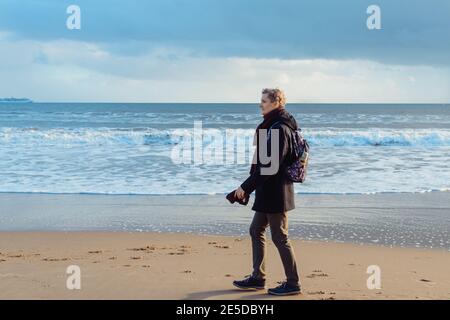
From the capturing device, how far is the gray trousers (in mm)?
4629

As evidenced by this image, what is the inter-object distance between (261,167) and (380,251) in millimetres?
2985

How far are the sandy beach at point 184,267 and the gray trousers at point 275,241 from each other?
0.66 ft

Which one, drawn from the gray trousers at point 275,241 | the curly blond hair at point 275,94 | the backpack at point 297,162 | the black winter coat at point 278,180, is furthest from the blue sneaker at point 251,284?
the curly blond hair at point 275,94

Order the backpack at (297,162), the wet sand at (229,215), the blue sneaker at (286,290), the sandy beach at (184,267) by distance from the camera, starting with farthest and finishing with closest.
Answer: the wet sand at (229,215)
the sandy beach at (184,267)
the blue sneaker at (286,290)
the backpack at (297,162)

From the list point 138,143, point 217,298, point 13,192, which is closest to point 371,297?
point 217,298

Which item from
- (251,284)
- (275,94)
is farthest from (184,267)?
(275,94)

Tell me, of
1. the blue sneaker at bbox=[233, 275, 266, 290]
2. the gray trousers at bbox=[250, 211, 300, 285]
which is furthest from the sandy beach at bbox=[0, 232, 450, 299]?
the gray trousers at bbox=[250, 211, 300, 285]

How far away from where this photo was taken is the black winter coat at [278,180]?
4.42m

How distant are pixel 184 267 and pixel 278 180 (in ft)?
6.17

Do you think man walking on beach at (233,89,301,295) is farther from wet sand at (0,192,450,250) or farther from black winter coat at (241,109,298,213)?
wet sand at (0,192,450,250)

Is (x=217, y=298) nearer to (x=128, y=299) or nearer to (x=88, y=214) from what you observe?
(x=128, y=299)

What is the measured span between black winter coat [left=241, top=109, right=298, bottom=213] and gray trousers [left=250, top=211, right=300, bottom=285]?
0.36ft

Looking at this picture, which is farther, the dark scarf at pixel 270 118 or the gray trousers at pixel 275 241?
the gray trousers at pixel 275 241

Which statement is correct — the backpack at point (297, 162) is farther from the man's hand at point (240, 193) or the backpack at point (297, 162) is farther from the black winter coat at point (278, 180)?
the man's hand at point (240, 193)
